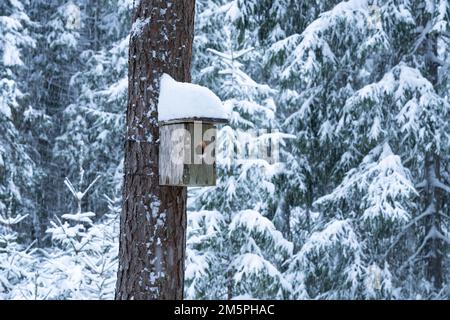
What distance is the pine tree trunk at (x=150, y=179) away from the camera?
13.6 feet

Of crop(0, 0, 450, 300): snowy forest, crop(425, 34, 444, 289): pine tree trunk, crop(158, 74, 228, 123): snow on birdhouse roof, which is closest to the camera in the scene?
crop(158, 74, 228, 123): snow on birdhouse roof

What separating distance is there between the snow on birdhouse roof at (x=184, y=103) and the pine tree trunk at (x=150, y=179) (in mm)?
100

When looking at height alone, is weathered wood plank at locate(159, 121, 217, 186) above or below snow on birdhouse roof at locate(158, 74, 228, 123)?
below

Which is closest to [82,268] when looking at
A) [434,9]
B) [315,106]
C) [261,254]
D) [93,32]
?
[261,254]

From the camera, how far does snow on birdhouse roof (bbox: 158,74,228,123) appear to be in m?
4.11

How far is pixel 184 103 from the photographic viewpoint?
411 cm

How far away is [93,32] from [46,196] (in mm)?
5083

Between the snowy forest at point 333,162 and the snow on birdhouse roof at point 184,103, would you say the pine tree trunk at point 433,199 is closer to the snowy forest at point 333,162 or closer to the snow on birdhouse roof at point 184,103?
the snowy forest at point 333,162

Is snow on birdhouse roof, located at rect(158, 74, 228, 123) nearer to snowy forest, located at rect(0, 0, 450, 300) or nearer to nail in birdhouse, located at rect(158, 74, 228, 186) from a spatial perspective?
nail in birdhouse, located at rect(158, 74, 228, 186)

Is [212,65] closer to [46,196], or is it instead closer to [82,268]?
[82,268]

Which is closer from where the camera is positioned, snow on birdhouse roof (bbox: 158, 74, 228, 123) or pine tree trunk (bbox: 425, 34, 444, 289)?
snow on birdhouse roof (bbox: 158, 74, 228, 123)

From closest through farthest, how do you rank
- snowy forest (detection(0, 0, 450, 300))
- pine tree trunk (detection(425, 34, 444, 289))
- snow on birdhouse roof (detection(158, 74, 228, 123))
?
1. snow on birdhouse roof (detection(158, 74, 228, 123))
2. snowy forest (detection(0, 0, 450, 300))
3. pine tree trunk (detection(425, 34, 444, 289))

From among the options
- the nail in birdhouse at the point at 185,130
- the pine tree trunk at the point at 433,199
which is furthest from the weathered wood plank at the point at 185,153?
the pine tree trunk at the point at 433,199

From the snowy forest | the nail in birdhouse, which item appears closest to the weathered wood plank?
the nail in birdhouse
